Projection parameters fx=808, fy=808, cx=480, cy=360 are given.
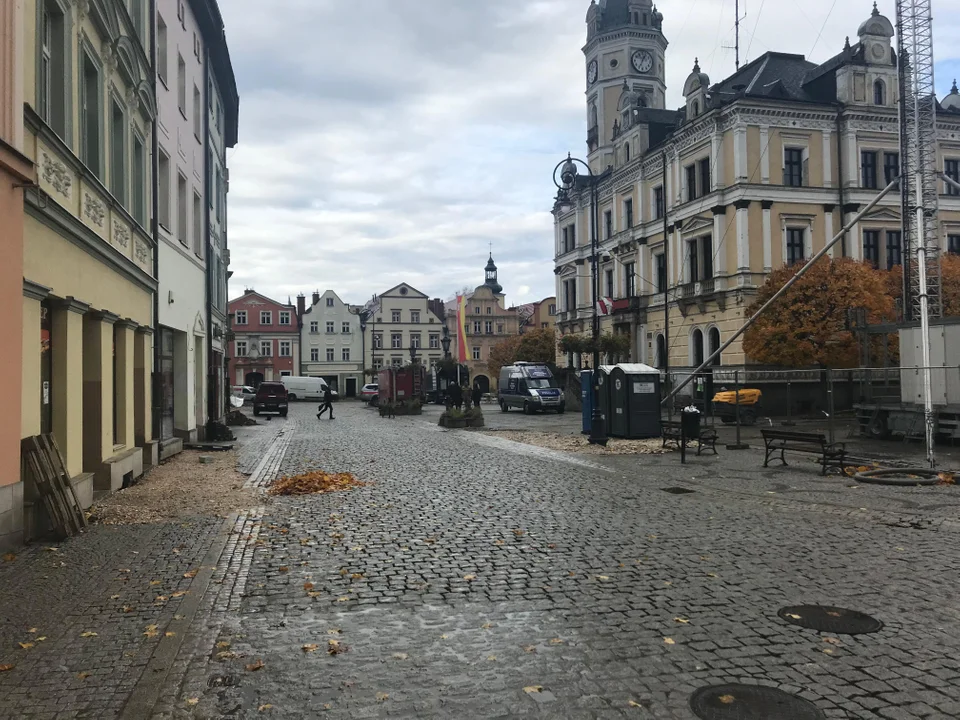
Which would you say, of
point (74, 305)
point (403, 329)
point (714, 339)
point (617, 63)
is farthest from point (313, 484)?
point (403, 329)

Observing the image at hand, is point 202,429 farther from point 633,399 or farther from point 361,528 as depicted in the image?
point 361,528

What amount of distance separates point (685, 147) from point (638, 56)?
20845mm


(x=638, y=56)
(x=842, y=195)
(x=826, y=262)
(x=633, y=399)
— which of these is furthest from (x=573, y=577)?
(x=638, y=56)

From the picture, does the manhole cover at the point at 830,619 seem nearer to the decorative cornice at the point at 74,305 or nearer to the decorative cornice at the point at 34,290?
the decorative cornice at the point at 34,290

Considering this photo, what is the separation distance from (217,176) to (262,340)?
5859 centimetres

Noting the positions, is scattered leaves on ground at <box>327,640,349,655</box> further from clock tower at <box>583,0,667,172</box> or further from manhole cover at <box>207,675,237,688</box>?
clock tower at <box>583,0,667,172</box>

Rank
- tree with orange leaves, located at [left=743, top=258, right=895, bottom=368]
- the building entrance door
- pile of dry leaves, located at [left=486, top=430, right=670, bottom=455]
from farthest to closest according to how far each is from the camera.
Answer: tree with orange leaves, located at [left=743, top=258, right=895, bottom=368] < pile of dry leaves, located at [left=486, top=430, right=670, bottom=455] < the building entrance door

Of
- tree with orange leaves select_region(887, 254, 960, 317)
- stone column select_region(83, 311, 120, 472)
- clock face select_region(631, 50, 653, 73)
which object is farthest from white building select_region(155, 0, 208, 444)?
clock face select_region(631, 50, 653, 73)

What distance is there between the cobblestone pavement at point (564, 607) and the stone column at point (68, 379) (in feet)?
8.60

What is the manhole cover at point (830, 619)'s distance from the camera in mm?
5648

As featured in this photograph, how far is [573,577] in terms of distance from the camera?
7.26 meters

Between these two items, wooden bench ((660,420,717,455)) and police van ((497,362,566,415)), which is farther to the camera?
police van ((497,362,566,415))

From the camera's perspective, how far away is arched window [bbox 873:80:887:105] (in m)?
43.3

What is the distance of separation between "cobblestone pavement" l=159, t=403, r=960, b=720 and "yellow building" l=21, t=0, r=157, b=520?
2886 millimetres
